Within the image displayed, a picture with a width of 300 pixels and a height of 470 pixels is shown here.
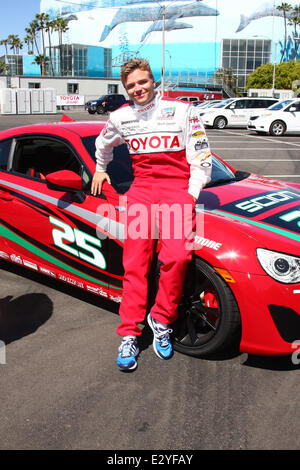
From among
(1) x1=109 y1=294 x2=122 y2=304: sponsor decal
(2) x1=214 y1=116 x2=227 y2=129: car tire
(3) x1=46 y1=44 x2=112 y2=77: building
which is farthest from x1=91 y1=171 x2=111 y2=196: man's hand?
(3) x1=46 y1=44 x2=112 y2=77: building

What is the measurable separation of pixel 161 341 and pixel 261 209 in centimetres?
104

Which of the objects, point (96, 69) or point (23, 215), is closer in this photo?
point (23, 215)

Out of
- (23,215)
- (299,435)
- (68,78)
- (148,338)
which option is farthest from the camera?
(68,78)

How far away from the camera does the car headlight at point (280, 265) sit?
2.57m

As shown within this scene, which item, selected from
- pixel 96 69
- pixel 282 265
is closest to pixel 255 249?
pixel 282 265

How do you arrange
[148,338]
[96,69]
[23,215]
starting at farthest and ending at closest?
1. [96,69]
2. [23,215]
3. [148,338]

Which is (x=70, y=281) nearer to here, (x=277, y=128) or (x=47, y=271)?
(x=47, y=271)

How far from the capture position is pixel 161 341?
2977 millimetres

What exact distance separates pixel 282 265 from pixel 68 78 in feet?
192

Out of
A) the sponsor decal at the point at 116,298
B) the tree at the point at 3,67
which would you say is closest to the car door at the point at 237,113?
the sponsor decal at the point at 116,298

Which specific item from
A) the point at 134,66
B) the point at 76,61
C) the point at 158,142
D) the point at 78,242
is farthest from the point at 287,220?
the point at 76,61

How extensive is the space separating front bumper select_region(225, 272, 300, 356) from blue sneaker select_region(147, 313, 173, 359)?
515mm
